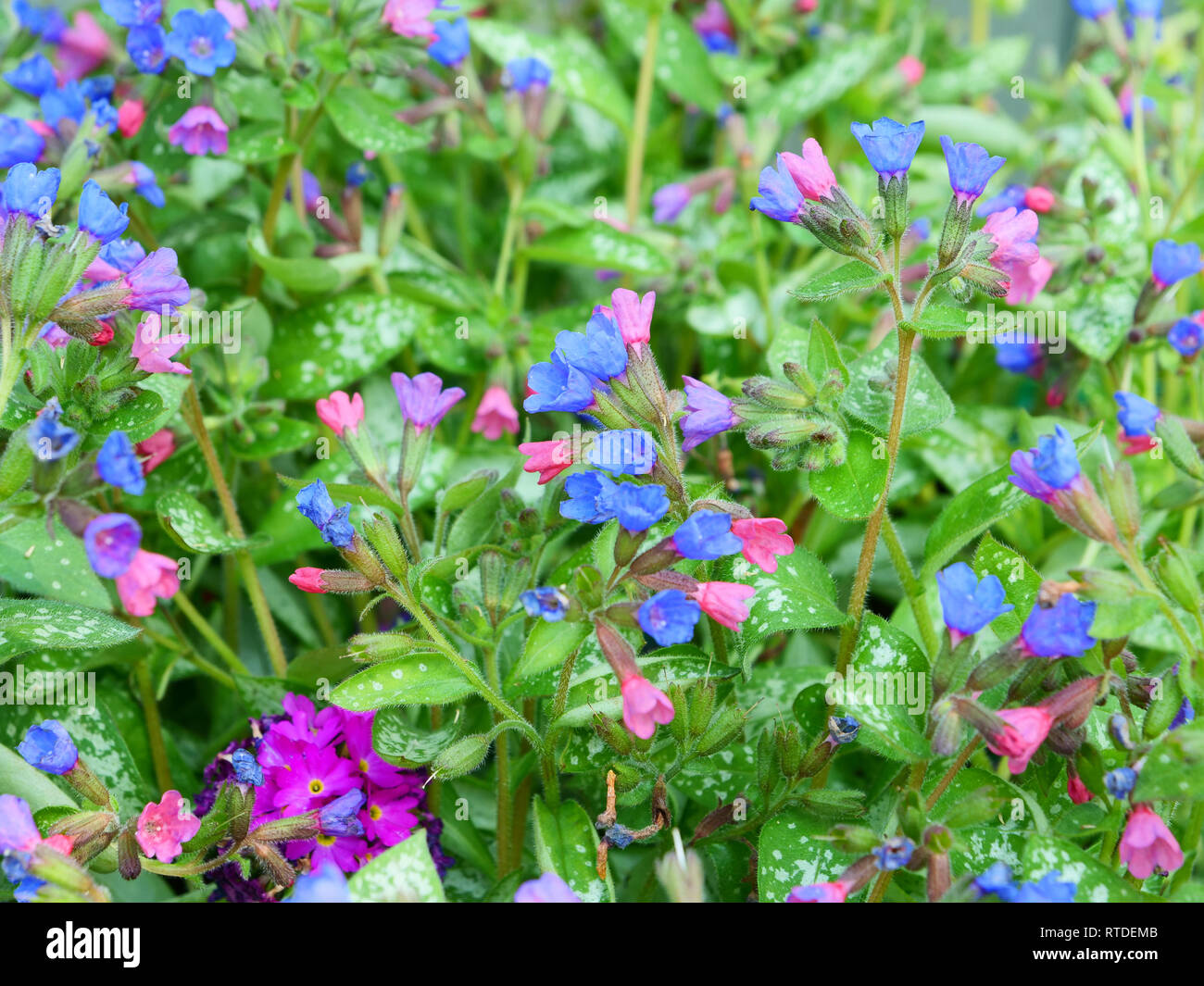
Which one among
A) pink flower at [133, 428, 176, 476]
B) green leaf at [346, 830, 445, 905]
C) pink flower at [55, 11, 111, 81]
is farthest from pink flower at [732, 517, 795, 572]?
pink flower at [55, 11, 111, 81]

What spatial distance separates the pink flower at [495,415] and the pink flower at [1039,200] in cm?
46

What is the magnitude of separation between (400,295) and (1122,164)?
0.65m

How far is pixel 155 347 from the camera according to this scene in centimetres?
69

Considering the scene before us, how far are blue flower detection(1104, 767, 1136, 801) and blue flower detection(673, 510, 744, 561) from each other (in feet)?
0.71

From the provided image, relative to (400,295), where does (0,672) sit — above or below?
below

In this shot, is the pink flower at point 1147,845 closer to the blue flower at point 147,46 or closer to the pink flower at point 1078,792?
the pink flower at point 1078,792

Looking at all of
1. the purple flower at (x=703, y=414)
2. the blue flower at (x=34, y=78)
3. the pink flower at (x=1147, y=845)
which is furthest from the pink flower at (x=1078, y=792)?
the blue flower at (x=34, y=78)

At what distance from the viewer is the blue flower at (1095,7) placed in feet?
3.64

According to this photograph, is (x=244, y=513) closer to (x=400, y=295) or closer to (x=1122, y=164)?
(x=400, y=295)

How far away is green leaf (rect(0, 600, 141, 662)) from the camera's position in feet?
2.17

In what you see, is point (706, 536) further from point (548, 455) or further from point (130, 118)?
point (130, 118)
